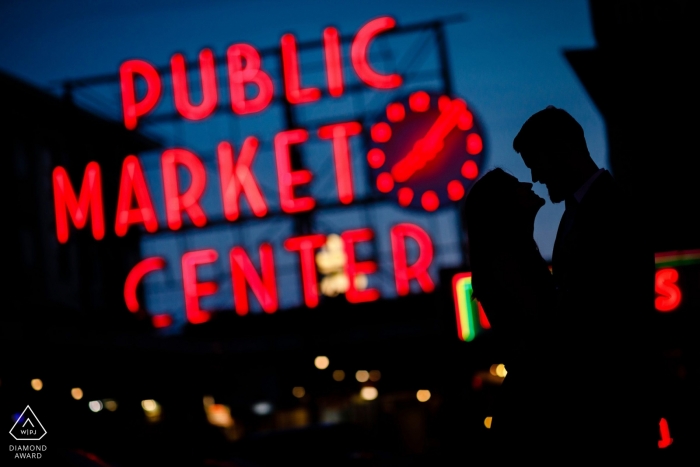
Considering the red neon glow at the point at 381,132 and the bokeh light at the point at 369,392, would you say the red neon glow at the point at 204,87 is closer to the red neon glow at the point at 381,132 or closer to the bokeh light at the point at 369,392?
the red neon glow at the point at 381,132

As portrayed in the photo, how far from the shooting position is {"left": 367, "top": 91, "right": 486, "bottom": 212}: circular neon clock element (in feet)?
87.1

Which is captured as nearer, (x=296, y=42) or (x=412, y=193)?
(x=412, y=193)

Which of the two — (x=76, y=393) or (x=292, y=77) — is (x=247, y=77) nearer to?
(x=292, y=77)

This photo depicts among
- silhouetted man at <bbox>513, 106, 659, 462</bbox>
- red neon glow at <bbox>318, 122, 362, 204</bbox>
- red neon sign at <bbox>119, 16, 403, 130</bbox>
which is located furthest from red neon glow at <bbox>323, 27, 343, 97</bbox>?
silhouetted man at <bbox>513, 106, 659, 462</bbox>

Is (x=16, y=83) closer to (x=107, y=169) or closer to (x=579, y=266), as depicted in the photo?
(x=107, y=169)

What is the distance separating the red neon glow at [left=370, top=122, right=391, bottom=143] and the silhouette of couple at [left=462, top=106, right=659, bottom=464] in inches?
943

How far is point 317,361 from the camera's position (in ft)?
99.7

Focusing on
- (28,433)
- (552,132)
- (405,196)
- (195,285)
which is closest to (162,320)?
(195,285)

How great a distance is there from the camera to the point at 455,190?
2644 centimetres

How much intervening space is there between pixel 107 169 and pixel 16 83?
581 centimetres

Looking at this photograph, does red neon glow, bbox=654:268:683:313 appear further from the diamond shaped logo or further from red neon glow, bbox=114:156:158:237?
red neon glow, bbox=114:156:158:237

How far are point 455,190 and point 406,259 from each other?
6.76 ft

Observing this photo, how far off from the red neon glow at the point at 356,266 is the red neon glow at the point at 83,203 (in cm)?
618

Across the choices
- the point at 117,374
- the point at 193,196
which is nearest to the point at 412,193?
the point at 193,196
